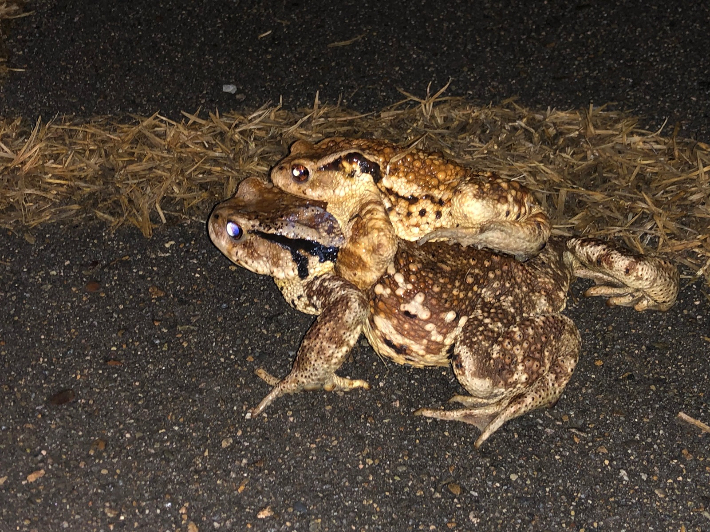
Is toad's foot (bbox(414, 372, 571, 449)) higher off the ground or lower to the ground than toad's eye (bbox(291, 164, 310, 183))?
lower

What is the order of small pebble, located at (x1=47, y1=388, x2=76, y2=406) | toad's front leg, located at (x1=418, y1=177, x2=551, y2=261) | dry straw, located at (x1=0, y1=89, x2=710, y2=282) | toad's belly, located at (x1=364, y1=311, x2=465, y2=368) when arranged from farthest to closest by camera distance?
1. dry straw, located at (x1=0, y1=89, x2=710, y2=282)
2. small pebble, located at (x1=47, y1=388, x2=76, y2=406)
3. toad's belly, located at (x1=364, y1=311, x2=465, y2=368)
4. toad's front leg, located at (x1=418, y1=177, x2=551, y2=261)

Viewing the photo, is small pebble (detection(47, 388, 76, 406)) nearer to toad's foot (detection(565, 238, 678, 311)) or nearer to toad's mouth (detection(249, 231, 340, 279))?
toad's mouth (detection(249, 231, 340, 279))

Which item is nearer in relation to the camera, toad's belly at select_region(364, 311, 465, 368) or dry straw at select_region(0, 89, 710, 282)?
toad's belly at select_region(364, 311, 465, 368)

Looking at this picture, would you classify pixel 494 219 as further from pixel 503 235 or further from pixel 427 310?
pixel 427 310

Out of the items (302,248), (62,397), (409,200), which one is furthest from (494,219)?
(62,397)

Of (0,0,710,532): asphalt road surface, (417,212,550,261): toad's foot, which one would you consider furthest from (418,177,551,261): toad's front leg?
(0,0,710,532): asphalt road surface
